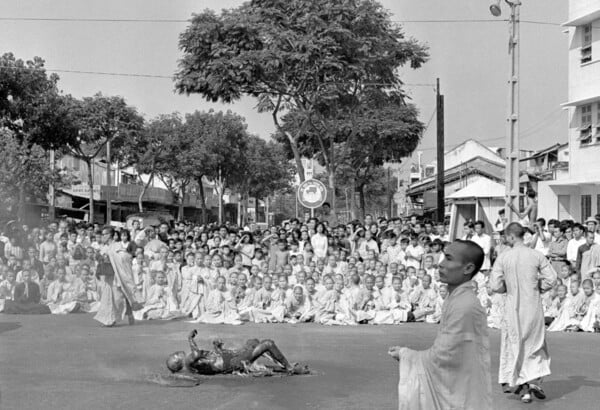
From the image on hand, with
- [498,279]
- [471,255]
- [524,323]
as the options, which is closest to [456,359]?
[471,255]

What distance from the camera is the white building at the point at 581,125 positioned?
28562 mm

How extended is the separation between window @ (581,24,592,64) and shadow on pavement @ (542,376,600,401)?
2157 cm

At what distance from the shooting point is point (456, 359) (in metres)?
4.87

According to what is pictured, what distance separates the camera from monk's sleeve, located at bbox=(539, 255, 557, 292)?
28.7 ft

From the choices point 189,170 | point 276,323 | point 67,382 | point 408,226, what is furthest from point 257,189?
point 67,382


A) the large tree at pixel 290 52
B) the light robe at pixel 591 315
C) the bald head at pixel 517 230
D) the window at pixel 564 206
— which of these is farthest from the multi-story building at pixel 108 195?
the bald head at pixel 517 230

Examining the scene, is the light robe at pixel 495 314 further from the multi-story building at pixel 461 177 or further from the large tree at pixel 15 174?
the multi-story building at pixel 461 177

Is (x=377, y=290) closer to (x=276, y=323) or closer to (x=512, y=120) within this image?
(x=276, y=323)

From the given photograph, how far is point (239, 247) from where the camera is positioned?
65.5 feet

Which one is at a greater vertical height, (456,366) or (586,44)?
(586,44)

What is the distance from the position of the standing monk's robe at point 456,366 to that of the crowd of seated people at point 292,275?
10.5 m

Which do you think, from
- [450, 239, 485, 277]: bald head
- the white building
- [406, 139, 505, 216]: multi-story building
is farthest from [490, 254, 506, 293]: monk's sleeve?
[406, 139, 505, 216]: multi-story building

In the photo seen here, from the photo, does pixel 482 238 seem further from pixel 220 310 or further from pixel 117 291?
pixel 117 291

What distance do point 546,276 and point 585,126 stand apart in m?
22.1
